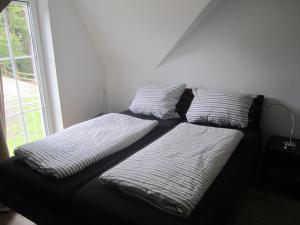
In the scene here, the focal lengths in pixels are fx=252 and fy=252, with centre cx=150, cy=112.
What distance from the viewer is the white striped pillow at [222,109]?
235cm

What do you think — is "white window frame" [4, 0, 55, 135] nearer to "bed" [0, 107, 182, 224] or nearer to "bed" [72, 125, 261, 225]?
"bed" [0, 107, 182, 224]

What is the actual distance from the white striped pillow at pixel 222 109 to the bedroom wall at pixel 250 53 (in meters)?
0.24

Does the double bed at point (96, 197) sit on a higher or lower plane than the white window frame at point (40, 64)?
lower

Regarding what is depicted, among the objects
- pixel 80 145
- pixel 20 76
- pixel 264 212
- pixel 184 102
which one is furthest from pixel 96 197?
pixel 20 76

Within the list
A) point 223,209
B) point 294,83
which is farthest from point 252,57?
point 223,209

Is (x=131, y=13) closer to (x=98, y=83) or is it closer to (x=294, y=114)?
(x=98, y=83)

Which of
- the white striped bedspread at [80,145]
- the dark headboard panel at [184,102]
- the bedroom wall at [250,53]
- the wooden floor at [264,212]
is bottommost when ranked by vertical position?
the wooden floor at [264,212]

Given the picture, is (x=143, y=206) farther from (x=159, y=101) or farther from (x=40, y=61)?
(x=40, y=61)

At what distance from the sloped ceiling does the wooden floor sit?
1.75m

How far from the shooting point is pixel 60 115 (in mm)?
2934

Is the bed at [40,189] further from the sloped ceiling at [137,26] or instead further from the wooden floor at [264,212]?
the sloped ceiling at [137,26]

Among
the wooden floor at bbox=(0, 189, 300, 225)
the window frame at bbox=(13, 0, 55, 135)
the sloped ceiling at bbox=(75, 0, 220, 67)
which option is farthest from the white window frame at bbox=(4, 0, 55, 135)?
the wooden floor at bbox=(0, 189, 300, 225)

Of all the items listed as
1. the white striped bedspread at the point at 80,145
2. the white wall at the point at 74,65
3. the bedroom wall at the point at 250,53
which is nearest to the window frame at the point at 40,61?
the white wall at the point at 74,65

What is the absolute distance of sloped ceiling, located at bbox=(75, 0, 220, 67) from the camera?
242 centimetres
